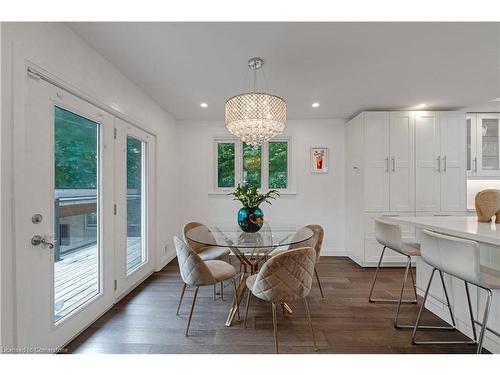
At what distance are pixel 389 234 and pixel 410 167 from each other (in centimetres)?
187

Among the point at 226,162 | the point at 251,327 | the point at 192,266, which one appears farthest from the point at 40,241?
the point at 226,162

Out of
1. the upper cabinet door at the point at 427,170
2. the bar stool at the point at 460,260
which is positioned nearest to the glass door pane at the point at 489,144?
the upper cabinet door at the point at 427,170

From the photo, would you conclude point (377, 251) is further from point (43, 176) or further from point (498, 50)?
point (43, 176)

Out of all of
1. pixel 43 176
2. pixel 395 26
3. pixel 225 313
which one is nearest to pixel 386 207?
pixel 395 26

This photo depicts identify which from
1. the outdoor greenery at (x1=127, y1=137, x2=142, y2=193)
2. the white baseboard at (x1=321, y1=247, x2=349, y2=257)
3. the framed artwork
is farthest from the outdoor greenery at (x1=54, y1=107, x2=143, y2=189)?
the white baseboard at (x1=321, y1=247, x2=349, y2=257)

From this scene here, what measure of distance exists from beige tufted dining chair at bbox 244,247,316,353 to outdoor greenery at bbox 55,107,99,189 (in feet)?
5.59

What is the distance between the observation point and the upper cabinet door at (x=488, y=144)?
Answer: 3.54m

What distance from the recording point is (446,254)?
4.48 feet

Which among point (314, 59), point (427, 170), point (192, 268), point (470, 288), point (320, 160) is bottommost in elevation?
point (470, 288)

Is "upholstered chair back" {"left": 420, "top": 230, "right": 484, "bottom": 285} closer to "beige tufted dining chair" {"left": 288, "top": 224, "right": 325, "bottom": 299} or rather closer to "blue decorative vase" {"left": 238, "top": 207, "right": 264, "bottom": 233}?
"beige tufted dining chair" {"left": 288, "top": 224, "right": 325, "bottom": 299}

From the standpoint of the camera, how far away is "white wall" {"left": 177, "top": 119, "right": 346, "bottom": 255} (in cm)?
397

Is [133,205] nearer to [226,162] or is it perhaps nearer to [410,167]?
[226,162]

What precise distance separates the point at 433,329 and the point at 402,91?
8.87 ft

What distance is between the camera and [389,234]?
2.11 metres
